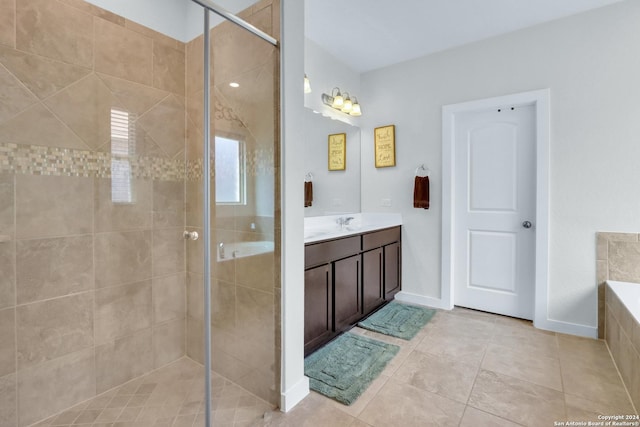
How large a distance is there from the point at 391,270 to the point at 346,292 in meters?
0.90

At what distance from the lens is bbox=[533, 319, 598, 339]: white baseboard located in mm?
2518

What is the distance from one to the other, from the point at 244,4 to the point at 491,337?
2859 millimetres

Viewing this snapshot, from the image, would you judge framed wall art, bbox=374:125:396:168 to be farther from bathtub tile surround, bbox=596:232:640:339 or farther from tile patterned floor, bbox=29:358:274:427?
tile patterned floor, bbox=29:358:274:427

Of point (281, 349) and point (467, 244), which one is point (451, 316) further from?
point (281, 349)

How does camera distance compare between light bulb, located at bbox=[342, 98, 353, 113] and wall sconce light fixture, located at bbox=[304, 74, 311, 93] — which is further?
light bulb, located at bbox=[342, 98, 353, 113]

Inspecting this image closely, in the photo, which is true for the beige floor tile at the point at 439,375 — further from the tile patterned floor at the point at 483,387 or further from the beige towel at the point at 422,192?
the beige towel at the point at 422,192

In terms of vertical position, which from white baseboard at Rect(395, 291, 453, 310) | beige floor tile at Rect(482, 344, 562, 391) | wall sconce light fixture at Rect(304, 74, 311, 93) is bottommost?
beige floor tile at Rect(482, 344, 562, 391)

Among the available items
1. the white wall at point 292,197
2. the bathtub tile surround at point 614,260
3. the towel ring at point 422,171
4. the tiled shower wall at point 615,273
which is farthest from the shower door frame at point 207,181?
the bathtub tile surround at point 614,260

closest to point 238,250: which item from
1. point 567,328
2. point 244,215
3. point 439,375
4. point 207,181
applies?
point 244,215

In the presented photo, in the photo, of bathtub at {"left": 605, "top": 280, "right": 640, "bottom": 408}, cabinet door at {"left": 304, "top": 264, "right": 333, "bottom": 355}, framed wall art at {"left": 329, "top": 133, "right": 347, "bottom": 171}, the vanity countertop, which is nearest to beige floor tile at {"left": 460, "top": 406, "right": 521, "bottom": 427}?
bathtub at {"left": 605, "top": 280, "right": 640, "bottom": 408}

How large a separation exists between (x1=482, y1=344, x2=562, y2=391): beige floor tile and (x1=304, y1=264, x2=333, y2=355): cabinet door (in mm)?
1074

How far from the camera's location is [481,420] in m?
1.58

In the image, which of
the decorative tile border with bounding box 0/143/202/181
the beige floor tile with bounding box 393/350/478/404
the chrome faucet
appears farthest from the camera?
the chrome faucet

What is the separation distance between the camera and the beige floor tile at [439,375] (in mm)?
1823
